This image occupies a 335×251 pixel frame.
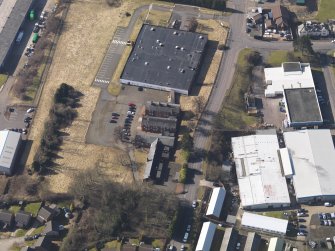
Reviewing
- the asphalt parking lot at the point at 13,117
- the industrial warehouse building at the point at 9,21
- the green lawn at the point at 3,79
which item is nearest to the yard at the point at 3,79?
the green lawn at the point at 3,79

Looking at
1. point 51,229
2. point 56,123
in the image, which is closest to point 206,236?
point 51,229

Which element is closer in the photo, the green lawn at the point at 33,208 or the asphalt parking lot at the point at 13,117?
the green lawn at the point at 33,208

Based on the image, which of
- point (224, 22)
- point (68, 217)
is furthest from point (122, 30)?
point (68, 217)

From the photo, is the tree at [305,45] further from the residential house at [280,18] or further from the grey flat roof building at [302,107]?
the grey flat roof building at [302,107]

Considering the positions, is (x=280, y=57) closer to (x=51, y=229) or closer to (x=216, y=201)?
(x=216, y=201)

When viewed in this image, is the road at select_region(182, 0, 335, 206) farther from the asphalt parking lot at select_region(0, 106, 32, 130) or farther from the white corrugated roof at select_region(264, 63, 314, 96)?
the asphalt parking lot at select_region(0, 106, 32, 130)
